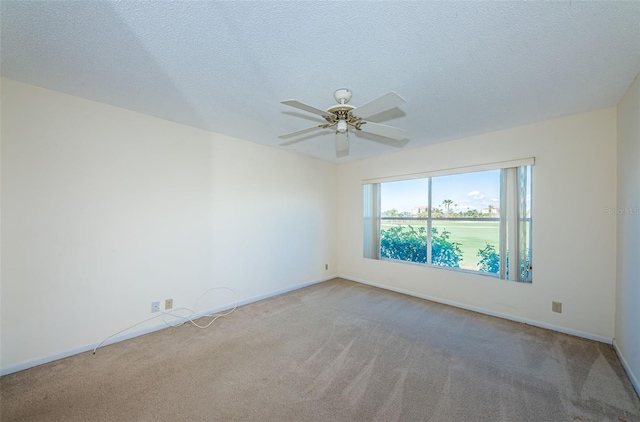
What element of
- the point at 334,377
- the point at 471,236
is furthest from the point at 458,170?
the point at 334,377

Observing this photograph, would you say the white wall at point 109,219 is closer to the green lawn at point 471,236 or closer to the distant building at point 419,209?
the distant building at point 419,209

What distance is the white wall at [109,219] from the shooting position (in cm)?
211

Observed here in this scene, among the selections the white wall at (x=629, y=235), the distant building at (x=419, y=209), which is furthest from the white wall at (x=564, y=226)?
the distant building at (x=419, y=209)

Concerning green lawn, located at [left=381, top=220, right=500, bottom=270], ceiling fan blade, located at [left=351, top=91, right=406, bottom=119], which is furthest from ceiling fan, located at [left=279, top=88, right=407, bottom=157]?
green lawn, located at [left=381, top=220, right=500, bottom=270]

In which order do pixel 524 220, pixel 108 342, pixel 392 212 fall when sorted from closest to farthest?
pixel 108 342 < pixel 524 220 < pixel 392 212

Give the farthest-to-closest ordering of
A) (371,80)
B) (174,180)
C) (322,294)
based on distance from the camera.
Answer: (322,294), (174,180), (371,80)

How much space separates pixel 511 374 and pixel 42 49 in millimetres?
4322

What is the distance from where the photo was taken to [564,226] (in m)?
2.77

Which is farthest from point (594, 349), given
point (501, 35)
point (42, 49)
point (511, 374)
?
point (42, 49)

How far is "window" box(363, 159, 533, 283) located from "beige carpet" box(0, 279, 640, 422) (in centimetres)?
91

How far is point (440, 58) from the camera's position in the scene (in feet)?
5.75

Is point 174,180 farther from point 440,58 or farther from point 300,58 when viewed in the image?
point 440,58

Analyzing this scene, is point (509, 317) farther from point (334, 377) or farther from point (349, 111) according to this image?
point (349, 111)

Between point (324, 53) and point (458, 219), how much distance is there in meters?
3.15
